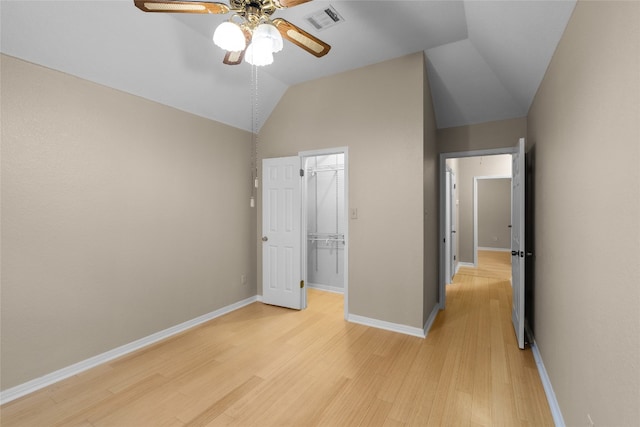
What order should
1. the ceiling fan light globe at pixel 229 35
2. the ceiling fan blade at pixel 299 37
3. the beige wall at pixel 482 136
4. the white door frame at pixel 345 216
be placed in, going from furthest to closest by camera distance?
the beige wall at pixel 482 136 → the white door frame at pixel 345 216 → the ceiling fan blade at pixel 299 37 → the ceiling fan light globe at pixel 229 35

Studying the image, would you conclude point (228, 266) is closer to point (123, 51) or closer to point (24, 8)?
point (123, 51)

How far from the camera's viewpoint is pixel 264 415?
194 cm

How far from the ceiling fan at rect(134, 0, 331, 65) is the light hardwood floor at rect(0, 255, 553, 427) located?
235cm

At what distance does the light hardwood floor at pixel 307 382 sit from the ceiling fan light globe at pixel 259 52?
2.31 metres

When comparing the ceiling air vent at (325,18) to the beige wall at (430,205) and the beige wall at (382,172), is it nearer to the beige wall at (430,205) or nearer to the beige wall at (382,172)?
the beige wall at (382,172)

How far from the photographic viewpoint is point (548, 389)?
2090 mm

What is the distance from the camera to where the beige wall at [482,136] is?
3.61 meters

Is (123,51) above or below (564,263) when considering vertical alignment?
above

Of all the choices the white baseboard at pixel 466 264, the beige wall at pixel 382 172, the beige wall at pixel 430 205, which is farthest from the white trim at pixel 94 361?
the white baseboard at pixel 466 264

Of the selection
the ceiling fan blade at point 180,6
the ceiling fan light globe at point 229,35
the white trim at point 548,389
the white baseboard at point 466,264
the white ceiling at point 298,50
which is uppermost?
the white ceiling at point 298,50

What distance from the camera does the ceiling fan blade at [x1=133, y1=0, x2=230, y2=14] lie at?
1522 millimetres

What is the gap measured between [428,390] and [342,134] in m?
2.71

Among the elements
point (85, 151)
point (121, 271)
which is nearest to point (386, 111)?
point (85, 151)

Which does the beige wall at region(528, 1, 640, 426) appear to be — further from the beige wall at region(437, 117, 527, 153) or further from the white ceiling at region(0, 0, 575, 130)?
the beige wall at region(437, 117, 527, 153)
